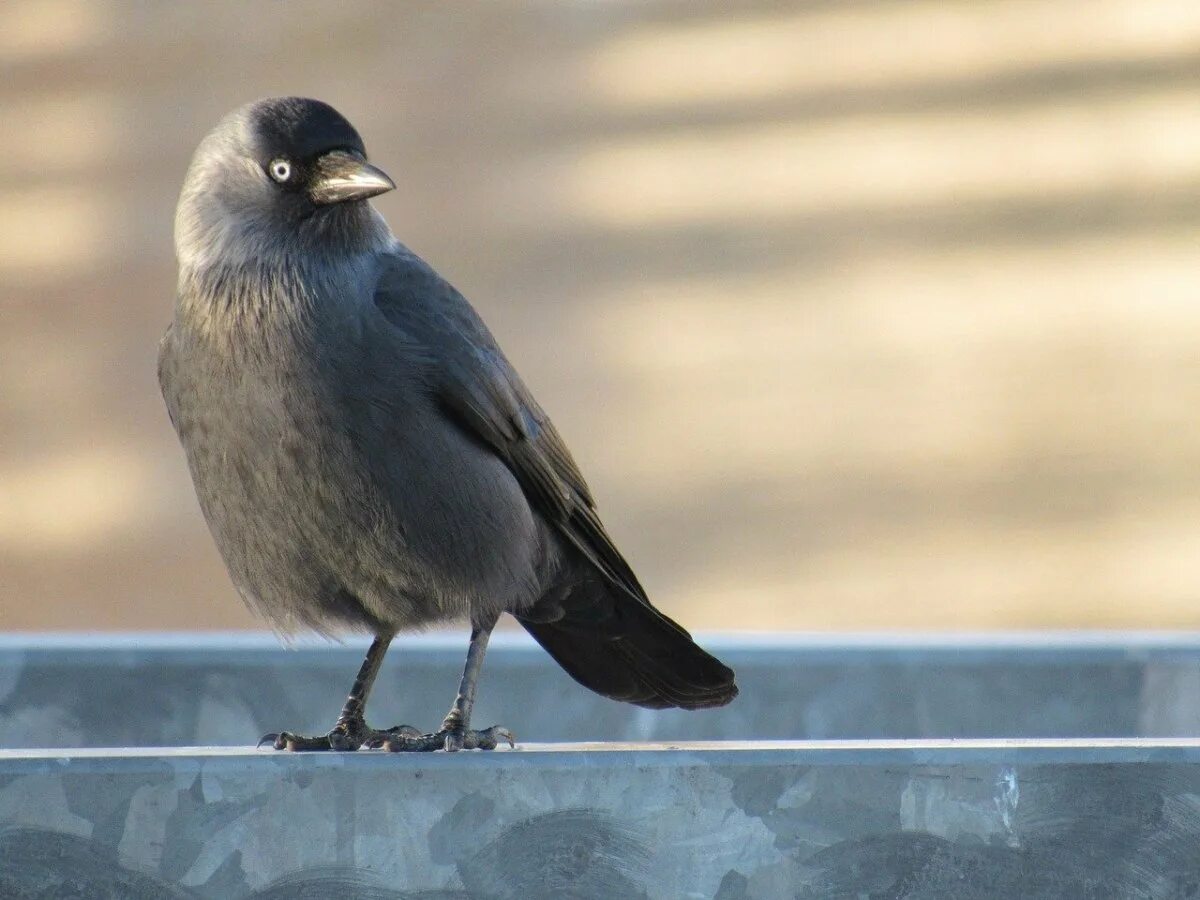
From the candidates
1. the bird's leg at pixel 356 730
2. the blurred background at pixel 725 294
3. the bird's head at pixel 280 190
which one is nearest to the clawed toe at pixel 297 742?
the bird's leg at pixel 356 730

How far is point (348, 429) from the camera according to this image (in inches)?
67.9

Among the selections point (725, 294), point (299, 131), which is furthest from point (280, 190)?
point (725, 294)

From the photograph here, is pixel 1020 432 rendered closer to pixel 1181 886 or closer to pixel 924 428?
pixel 924 428

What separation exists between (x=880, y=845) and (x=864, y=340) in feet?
16.1

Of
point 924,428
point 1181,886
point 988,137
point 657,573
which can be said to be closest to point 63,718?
point 1181,886

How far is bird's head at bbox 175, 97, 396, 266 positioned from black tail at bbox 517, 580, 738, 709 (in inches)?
22.4

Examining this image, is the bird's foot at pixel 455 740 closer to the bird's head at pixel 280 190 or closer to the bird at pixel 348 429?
the bird at pixel 348 429

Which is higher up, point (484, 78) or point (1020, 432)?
point (484, 78)

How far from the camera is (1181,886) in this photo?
3.60 feet

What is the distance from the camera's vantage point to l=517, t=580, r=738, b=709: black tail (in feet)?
6.81

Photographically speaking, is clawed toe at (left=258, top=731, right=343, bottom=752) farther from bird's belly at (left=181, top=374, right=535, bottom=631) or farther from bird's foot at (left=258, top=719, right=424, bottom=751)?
bird's belly at (left=181, top=374, right=535, bottom=631)

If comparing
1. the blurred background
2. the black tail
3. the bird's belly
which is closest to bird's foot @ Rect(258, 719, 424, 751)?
the bird's belly

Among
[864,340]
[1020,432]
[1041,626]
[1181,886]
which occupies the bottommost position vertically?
[1041,626]

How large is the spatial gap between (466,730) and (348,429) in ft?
1.19
